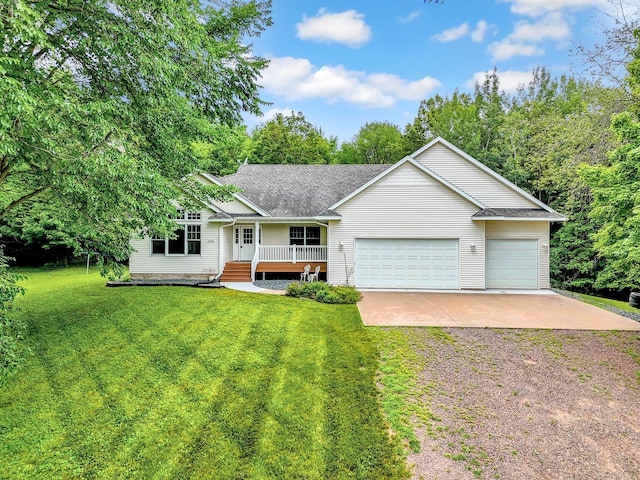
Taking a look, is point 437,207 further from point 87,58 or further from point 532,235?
point 87,58

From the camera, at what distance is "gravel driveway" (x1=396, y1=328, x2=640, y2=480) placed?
3592 mm

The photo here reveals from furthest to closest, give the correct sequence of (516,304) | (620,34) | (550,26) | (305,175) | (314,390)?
(305,175) → (550,26) → (516,304) → (620,34) → (314,390)

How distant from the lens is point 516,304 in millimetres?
11156

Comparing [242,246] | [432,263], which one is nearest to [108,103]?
[242,246]

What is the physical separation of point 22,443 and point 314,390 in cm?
371

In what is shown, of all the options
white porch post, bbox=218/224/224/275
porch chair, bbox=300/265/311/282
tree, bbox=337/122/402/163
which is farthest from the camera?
tree, bbox=337/122/402/163

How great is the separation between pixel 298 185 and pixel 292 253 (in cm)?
459

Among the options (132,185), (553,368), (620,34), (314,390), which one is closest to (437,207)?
(620,34)

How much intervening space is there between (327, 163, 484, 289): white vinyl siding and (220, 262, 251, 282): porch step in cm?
398

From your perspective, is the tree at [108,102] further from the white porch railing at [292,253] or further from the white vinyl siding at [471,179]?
the white vinyl siding at [471,179]

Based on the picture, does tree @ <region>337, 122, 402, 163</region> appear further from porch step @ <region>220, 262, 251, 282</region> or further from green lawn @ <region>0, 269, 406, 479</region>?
green lawn @ <region>0, 269, 406, 479</region>

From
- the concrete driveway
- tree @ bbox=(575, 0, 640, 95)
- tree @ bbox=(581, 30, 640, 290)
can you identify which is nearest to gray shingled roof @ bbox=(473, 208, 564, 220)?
the concrete driveway

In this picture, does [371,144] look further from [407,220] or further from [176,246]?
[176,246]

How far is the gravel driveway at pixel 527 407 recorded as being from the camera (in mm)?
3592
